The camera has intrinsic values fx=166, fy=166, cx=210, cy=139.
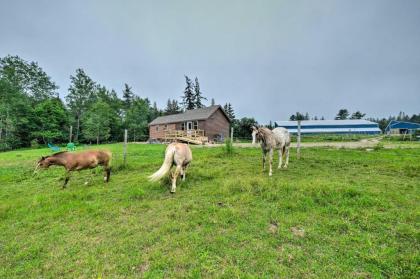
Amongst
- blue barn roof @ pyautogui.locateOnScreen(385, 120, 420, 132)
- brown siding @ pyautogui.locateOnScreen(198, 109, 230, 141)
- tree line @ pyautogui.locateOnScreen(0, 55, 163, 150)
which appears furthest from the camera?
blue barn roof @ pyautogui.locateOnScreen(385, 120, 420, 132)

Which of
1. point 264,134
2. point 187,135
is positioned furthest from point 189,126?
point 264,134

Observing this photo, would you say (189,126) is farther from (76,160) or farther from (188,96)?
(188,96)

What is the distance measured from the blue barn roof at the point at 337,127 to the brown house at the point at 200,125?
68.7ft

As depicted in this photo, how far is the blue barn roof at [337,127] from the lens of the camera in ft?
131

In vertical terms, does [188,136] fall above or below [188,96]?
below

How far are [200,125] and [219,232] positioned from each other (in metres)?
22.8

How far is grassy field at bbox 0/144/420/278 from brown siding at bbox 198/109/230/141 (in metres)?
20.5

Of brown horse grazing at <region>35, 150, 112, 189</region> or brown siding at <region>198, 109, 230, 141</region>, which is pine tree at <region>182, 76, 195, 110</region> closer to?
brown siding at <region>198, 109, 230, 141</region>

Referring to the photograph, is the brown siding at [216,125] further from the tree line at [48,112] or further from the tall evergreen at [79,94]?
the tall evergreen at [79,94]

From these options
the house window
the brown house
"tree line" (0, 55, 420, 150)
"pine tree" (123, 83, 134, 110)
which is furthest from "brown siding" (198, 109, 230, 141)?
"pine tree" (123, 83, 134, 110)

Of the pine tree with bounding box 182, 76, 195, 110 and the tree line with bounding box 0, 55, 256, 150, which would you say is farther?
the pine tree with bounding box 182, 76, 195, 110

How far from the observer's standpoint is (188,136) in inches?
955

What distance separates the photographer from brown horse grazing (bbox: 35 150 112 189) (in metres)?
4.84

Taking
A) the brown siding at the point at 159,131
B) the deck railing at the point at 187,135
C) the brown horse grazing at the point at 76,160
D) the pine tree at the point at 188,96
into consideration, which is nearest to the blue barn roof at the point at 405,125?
the deck railing at the point at 187,135
